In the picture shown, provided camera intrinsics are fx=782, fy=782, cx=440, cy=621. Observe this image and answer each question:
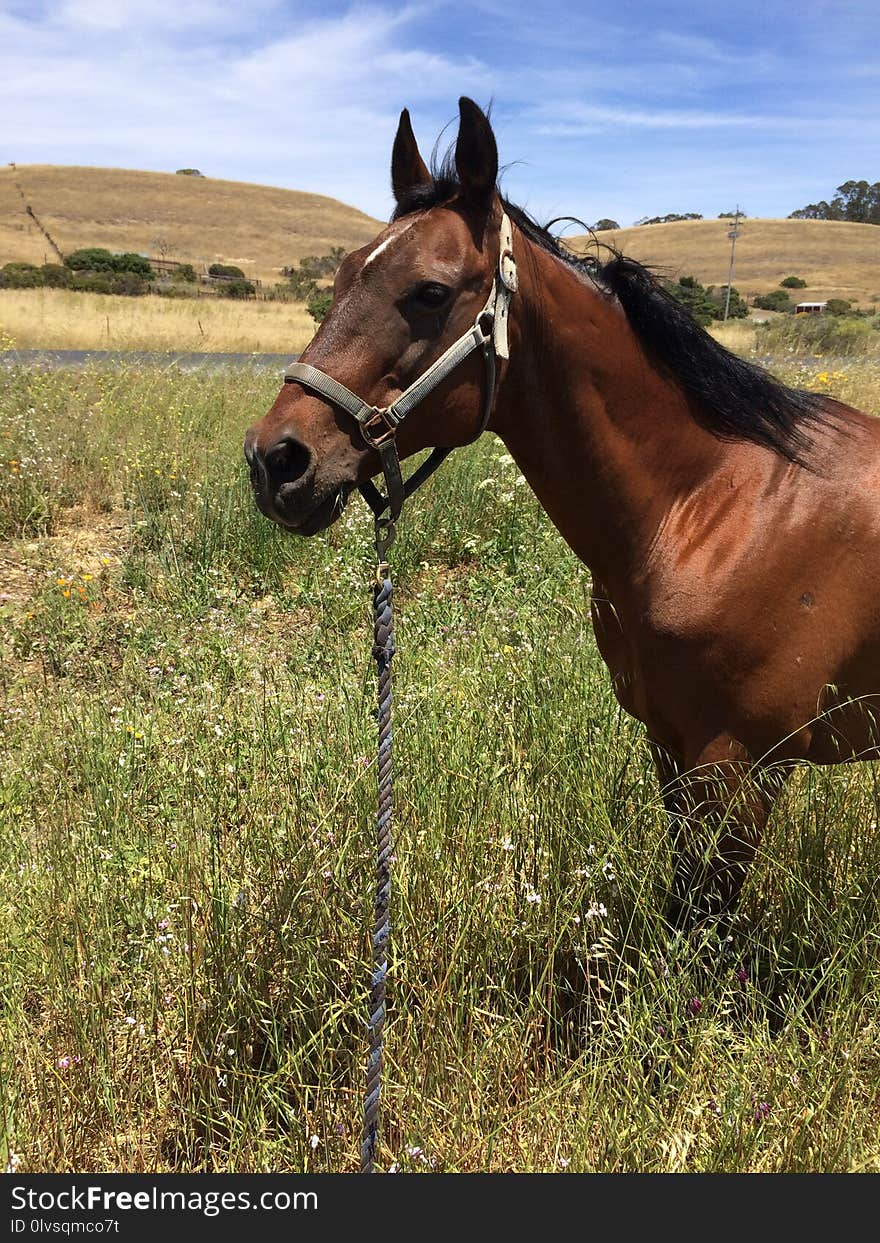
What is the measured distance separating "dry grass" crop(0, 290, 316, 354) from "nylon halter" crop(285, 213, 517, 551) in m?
13.6

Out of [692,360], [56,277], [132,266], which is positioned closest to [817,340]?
[692,360]

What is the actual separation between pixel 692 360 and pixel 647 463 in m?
0.32

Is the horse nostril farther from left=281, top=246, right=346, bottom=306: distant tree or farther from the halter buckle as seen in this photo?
left=281, top=246, right=346, bottom=306: distant tree

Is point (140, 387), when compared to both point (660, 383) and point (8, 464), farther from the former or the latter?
point (660, 383)

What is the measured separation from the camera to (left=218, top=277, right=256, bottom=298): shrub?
37.0 m

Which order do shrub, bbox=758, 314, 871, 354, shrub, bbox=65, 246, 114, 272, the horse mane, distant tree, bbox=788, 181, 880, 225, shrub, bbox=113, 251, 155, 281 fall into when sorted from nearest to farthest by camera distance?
the horse mane < shrub, bbox=758, 314, 871, 354 < shrub, bbox=113, 251, 155, 281 < shrub, bbox=65, 246, 114, 272 < distant tree, bbox=788, 181, 880, 225

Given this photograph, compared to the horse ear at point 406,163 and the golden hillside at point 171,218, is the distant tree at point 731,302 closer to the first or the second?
the golden hillside at point 171,218

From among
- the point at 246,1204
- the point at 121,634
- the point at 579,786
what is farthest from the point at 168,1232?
the point at 121,634

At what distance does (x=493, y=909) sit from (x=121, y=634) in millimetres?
3355

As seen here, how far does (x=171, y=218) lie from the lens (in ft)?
230

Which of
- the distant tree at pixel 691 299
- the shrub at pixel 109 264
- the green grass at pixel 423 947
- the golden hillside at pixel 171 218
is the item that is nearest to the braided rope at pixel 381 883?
the green grass at pixel 423 947

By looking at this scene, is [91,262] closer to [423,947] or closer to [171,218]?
[171,218]

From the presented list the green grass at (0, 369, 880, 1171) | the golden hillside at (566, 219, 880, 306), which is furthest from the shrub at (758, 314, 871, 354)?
the golden hillside at (566, 219, 880, 306)

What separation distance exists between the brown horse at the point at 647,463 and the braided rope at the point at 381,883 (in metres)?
0.29
